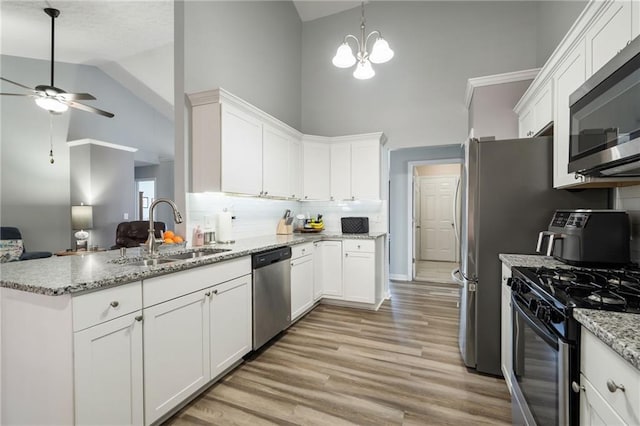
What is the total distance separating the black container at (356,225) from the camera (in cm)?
416

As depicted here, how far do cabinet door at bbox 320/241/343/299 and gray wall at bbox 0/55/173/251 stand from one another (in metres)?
3.62

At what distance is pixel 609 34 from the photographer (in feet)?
4.89

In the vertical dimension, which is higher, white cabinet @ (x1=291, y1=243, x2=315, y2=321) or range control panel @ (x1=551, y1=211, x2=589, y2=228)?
range control panel @ (x1=551, y1=211, x2=589, y2=228)

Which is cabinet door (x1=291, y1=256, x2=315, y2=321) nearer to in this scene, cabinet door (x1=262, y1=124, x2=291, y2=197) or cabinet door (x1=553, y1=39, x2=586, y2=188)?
cabinet door (x1=262, y1=124, x2=291, y2=197)

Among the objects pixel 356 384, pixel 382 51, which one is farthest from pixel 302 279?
pixel 382 51

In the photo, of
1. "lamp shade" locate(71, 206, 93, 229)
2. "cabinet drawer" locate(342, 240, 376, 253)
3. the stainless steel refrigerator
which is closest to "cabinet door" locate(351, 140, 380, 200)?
"cabinet drawer" locate(342, 240, 376, 253)

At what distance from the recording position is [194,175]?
2760 mm

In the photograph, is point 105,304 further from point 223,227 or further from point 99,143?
point 99,143

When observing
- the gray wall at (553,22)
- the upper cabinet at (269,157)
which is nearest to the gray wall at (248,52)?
the upper cabinet at (269,157)

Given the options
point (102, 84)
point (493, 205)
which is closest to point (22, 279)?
point (493, 205)

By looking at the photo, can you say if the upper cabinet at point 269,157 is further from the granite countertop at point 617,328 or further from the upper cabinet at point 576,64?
the granite countertop at point 617,328

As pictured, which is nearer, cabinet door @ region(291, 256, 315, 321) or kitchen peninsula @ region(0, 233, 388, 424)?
kitchen peninsula @ region(0, 233, 388, 424)

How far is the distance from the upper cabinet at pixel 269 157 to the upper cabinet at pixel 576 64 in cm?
198

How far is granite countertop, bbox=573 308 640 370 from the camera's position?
27.4 inches
